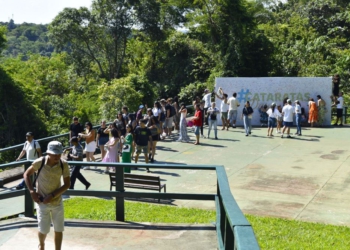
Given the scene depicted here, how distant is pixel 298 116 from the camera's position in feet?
68.2

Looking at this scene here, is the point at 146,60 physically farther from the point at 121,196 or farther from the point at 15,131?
the point at 121,196

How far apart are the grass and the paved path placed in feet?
2.66

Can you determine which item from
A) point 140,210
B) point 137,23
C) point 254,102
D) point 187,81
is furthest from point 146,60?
point 140,210

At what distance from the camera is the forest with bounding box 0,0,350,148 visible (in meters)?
31.2

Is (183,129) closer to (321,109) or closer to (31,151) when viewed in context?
(321,109)

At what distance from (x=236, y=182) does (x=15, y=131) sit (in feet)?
66.4

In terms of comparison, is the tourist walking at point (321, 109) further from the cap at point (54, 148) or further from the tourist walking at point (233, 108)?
the cap at point (54, 148)

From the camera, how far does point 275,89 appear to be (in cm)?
2377

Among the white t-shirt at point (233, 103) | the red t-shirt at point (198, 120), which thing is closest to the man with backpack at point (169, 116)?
the red t-shirt at point (198, 120)

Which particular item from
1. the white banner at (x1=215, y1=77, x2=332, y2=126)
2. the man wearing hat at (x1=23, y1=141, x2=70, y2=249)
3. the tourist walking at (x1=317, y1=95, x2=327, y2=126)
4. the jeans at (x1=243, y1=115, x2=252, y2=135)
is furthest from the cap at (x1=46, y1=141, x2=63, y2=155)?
the tourist walking at (x1=317, y1=95, x2=327, y2=126)

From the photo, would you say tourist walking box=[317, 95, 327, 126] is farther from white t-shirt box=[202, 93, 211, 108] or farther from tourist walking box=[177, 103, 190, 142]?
tourist walking box=[177, 103, 190, 142]

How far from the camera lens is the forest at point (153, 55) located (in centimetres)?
3117

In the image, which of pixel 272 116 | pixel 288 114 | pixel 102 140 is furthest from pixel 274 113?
pixel 102 140

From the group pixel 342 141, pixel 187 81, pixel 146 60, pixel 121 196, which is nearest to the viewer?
pixel 121 196
